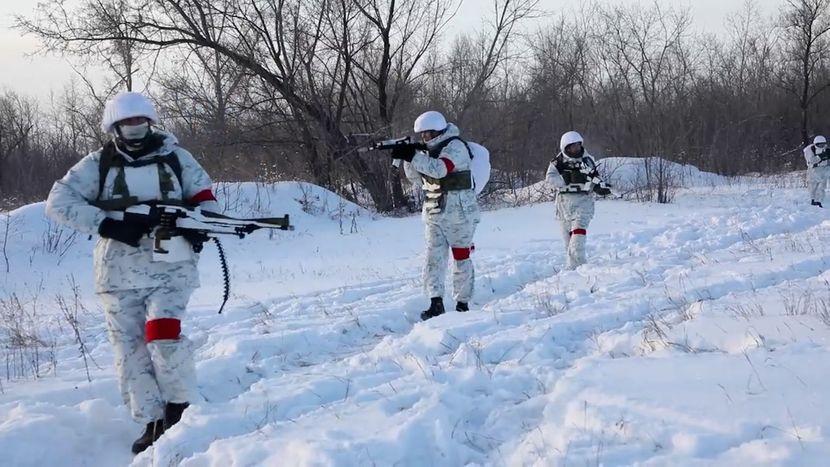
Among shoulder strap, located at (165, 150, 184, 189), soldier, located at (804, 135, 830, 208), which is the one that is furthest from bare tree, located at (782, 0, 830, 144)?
shoulder strap, located at (165, 150, 184, 189)

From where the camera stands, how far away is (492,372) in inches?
150

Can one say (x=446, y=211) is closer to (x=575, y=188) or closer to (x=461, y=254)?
(x=461, y=254)

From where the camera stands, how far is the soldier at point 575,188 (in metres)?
8.73

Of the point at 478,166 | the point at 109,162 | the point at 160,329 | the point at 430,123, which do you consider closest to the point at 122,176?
the point at 109,162

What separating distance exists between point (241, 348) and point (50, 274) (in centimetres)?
707

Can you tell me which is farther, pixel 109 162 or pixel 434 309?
pixel 434 309

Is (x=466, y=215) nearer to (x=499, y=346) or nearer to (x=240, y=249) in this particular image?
(x=499, y=346)

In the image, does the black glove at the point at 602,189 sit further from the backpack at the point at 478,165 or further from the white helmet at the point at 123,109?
the white helmet at the point at 123,109

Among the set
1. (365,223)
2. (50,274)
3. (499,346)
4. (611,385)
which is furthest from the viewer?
(365,223)

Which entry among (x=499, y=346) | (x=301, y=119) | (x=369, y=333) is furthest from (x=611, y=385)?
(x=301, y=119)

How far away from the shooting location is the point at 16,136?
43.5 meters

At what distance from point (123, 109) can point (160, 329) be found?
1256 millimetres

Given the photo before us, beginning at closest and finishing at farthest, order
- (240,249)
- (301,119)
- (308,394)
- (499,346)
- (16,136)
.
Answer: (308,394), (499,346), (240,249), (301,119), (16,136)

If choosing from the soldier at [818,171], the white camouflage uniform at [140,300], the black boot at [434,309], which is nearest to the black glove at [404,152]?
the black boot at [434,309]
